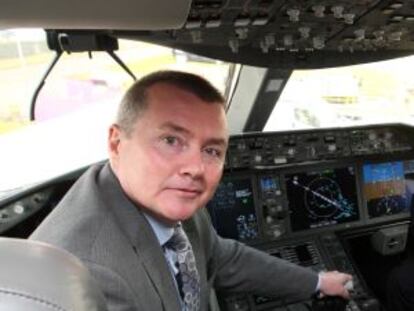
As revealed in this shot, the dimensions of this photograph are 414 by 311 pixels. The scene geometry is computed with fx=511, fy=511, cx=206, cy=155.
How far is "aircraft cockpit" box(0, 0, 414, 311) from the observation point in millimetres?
1745


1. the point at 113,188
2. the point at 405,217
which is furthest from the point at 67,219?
the point at 405,217

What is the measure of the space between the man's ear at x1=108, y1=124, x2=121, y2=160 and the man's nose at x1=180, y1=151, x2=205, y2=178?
18cm

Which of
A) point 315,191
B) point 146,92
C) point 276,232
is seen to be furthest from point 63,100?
point 146,92

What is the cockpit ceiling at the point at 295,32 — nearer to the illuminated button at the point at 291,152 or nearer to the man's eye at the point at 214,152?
the man's eye at the point at 214,152

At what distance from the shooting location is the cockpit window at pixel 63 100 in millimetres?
1888

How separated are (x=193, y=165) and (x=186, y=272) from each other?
358mm

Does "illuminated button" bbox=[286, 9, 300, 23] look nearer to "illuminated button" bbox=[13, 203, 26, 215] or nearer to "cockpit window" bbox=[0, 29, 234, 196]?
"cockpit window" bbox=[0, 29, 234, 196]

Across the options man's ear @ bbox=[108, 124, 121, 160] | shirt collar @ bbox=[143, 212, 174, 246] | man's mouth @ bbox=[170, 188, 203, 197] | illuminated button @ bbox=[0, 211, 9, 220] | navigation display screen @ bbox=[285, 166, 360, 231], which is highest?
man's ear @ bbox=[108, 124, 121, 160]

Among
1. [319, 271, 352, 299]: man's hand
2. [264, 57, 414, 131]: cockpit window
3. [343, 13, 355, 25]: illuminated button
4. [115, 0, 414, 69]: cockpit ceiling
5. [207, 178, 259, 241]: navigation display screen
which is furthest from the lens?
[264, 57, 414, 131]: cockpit window

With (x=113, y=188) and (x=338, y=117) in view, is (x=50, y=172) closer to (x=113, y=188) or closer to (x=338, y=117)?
(x=113, y=188)

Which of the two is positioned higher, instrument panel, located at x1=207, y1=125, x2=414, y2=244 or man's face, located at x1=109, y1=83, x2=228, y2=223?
man's face, located at x1=109, y1=83, x2=228, y2=223

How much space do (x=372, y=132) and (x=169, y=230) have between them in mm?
1854

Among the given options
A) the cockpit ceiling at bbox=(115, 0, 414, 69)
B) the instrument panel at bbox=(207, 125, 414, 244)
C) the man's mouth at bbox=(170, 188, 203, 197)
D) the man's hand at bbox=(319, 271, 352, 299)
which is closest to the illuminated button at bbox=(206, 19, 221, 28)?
the cockpit ceiling at bbox=(115, 0, 414, 69)

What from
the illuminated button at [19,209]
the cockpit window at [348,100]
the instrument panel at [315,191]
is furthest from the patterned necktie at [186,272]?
the cockpit window at [348,100]
